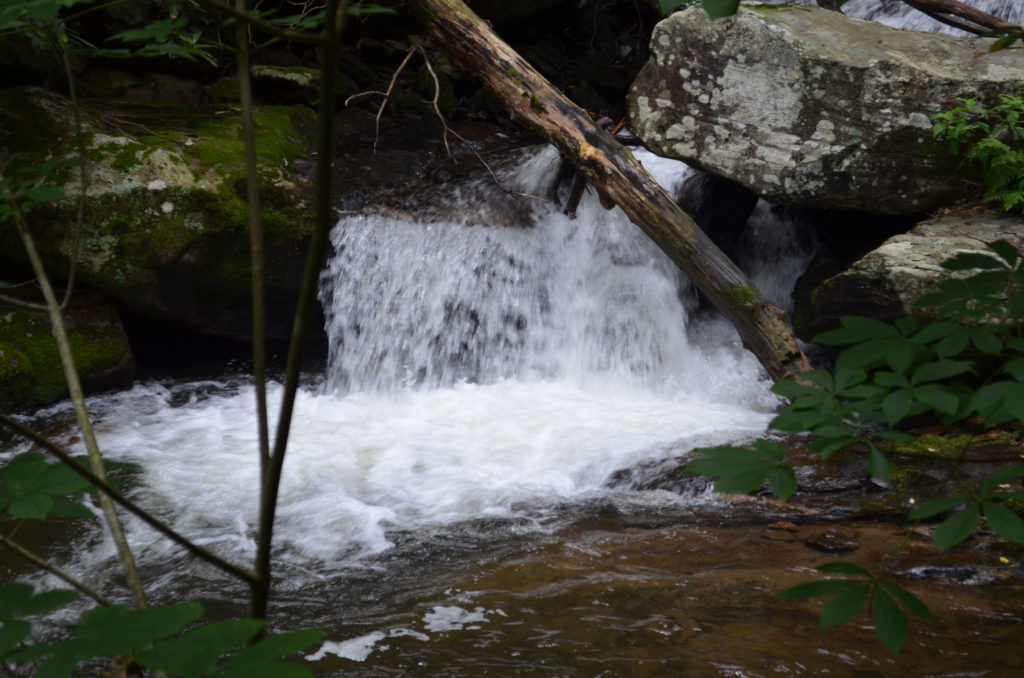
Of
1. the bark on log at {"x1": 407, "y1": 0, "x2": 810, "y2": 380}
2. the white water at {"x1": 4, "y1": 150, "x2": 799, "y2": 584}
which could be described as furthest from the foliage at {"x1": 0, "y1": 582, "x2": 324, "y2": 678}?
the bark on log at {"x1": 407, "y1": 0, "x2": 810, "y2": 380}

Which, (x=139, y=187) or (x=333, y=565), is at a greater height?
(x=139, y=187)

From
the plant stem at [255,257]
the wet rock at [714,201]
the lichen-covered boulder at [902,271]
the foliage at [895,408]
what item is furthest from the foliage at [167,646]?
the wet rock at [714,201]

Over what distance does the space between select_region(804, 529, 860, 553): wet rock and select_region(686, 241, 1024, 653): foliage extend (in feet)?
6.40

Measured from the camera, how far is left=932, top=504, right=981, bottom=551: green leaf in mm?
1233

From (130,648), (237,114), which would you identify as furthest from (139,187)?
(130,648)

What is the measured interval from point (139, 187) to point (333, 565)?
3519 mm

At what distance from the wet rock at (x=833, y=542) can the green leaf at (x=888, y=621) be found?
2.16m

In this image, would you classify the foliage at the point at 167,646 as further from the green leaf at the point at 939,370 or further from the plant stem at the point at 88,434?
the green leaf at the point at 939,370

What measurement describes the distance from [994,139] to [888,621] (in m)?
4.85

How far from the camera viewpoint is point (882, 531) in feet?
11.1

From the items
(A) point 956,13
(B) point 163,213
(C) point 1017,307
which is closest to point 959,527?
(C) point 1017,307

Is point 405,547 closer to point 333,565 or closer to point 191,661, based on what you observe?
point 333,565

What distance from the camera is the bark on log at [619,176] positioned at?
15.8 ft

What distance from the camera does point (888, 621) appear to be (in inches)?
46.4
